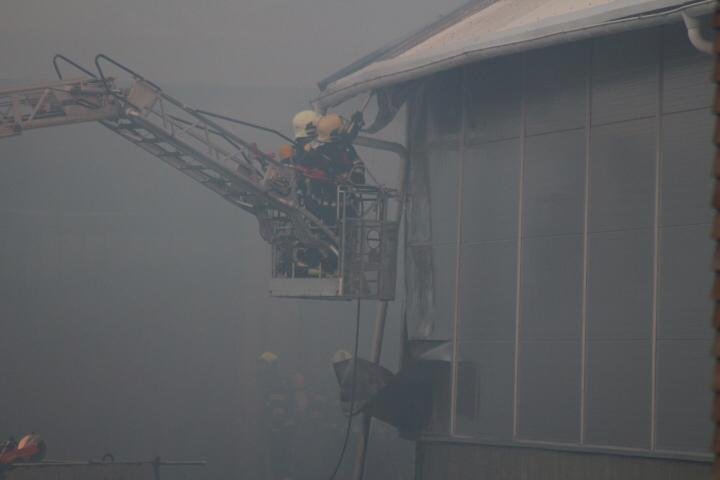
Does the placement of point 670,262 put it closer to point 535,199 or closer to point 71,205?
point 535,199

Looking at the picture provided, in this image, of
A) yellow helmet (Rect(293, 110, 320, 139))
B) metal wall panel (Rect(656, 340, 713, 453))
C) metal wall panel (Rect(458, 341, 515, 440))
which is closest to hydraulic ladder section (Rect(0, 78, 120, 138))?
yellow helmet (Rect(293, 110, 320, 139))

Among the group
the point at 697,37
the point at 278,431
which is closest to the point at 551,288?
the point at 697,37

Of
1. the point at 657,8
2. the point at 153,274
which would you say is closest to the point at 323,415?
the point at 153,274

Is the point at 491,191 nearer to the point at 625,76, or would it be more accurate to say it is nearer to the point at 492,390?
the point at 625,76

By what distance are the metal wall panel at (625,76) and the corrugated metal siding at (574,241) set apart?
18 millimetres

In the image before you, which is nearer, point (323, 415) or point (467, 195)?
point (467, 195)

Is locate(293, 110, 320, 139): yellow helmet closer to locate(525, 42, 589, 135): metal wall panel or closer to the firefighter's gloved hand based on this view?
the firefighter's gloved hand

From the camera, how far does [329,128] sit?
45.4 ft

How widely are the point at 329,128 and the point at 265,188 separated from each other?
120 centimetres

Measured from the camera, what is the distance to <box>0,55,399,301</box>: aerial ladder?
1324 centimetres

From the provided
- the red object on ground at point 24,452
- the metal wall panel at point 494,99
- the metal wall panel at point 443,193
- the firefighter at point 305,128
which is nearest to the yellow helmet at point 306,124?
the firefighter at point 305,128

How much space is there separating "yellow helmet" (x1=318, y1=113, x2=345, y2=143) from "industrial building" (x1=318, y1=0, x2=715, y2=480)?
115cm

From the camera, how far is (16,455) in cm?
1349

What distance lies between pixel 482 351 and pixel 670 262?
10.6 ft
